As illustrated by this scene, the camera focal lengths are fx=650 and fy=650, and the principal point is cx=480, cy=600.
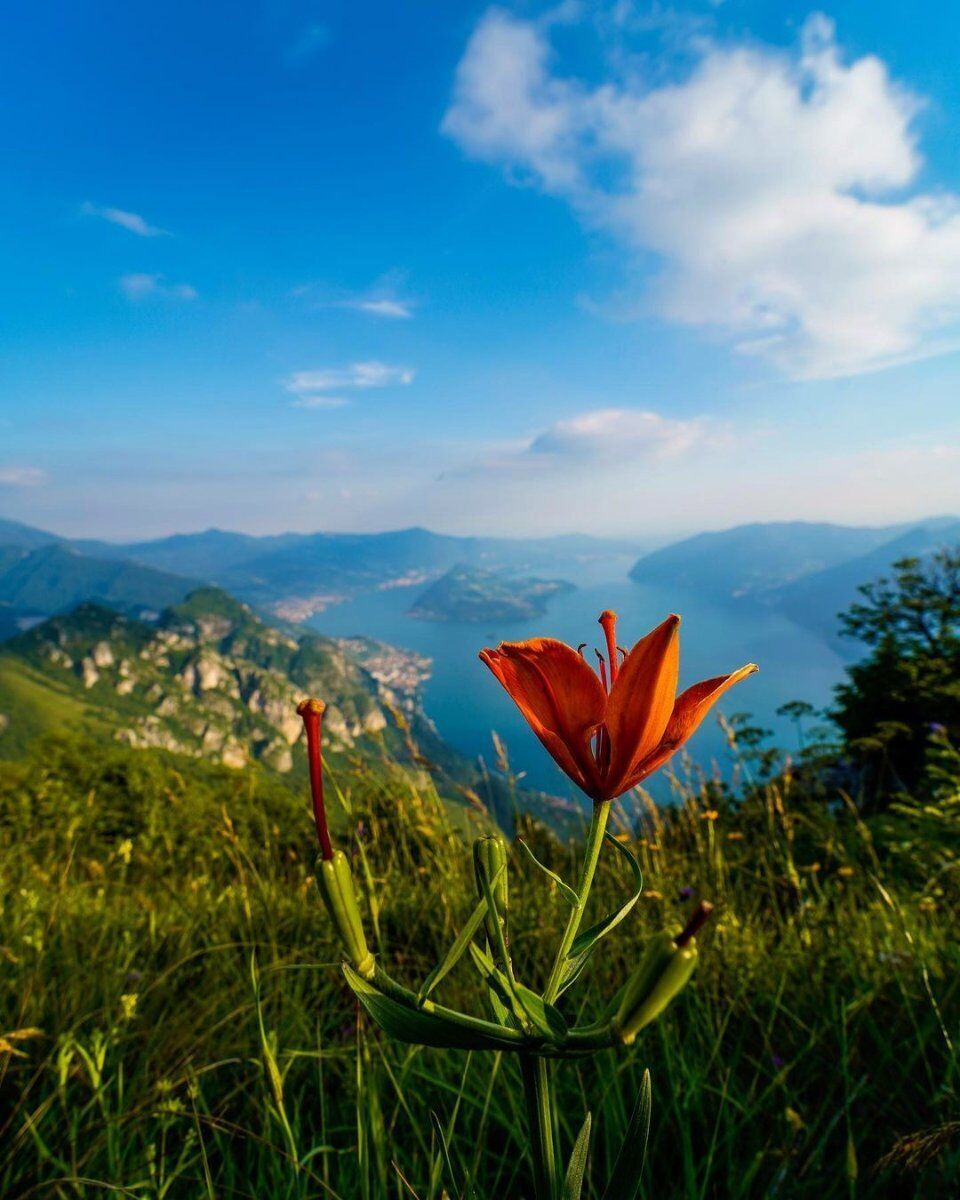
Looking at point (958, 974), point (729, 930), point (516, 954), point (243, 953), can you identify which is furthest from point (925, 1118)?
point (243, 953)

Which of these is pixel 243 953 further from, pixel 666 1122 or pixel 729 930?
pixel 729 930

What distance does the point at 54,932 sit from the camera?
2.50 m

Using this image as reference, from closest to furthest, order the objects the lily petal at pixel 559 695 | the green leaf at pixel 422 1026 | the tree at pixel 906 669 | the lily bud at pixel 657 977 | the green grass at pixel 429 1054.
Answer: the lily bud at pixel 657 977, the green leaf at pixel 422 1026, the lily petal at pixel 559 695, the green grass at pixel 429 1054, the tree at pixel 906 669

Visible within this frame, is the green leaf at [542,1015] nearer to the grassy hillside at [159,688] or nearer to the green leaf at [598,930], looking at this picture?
the green leaf at [598,930]

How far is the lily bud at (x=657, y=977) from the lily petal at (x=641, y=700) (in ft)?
0.64

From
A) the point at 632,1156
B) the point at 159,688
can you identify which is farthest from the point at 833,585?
the point at 632,1156

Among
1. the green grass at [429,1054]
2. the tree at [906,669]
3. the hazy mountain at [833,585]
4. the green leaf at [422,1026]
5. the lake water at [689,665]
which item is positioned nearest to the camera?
the green leaf at [422,1026]

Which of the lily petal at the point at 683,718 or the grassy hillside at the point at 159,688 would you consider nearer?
the lily petal at the point at 683,718

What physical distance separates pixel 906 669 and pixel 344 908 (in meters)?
11.3

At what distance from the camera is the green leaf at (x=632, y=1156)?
0.57 metres

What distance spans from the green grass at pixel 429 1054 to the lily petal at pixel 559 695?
50cm

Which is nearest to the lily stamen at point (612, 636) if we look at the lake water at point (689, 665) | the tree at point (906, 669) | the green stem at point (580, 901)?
the green stem at point (580, 901)

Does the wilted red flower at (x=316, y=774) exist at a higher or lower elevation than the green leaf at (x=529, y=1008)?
higher

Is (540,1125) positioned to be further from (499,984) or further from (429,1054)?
(429,1054)
